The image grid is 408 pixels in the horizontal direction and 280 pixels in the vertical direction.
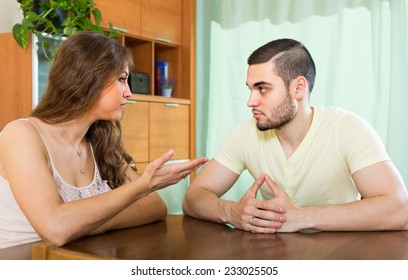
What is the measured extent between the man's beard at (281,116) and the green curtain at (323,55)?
210 centimetres

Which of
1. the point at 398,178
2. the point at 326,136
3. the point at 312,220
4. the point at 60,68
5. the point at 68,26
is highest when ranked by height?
the point at 68,26

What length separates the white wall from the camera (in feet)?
10.8

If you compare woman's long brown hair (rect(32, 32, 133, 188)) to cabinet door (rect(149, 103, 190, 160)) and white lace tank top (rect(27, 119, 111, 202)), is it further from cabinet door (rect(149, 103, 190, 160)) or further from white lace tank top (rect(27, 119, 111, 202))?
cabinet door (rect(149, 103, 190, 160))

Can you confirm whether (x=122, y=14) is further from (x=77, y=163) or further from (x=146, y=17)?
(x=77, y=163)

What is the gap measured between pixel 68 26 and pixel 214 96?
178cm

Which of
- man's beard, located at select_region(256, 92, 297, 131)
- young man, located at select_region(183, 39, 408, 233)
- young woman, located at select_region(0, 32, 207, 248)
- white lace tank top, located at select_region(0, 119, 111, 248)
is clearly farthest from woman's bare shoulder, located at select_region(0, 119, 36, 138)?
man's beard, located at select_region(256, 92, 297, 131)

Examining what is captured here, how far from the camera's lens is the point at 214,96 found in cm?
455

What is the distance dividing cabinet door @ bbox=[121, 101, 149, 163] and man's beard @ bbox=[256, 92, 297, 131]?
200cm

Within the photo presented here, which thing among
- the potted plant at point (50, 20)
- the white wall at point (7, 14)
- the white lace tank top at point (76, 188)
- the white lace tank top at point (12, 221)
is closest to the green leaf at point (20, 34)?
the potted plant at point (50, 20)

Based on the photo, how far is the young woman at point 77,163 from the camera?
1.33 m

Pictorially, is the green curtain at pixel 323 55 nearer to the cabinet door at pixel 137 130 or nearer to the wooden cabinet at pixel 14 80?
the cabinet door at pixel 137 130

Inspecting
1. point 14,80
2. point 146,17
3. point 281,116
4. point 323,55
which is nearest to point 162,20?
point 146,17
